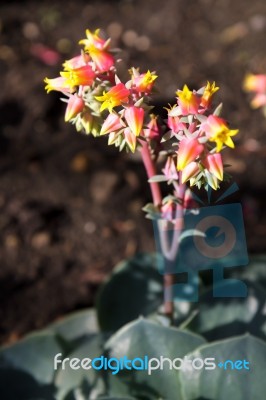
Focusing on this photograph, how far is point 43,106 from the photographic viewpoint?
7.79 feet

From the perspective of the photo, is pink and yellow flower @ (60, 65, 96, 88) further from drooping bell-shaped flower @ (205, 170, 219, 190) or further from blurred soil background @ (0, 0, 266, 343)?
blurred soil background @ (0, 0, 266, 343)

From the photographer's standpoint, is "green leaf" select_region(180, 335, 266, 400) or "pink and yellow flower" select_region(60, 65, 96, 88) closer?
"pink and yellow flower" select_region(60, 65, 96, 88)

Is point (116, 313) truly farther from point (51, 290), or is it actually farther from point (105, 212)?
point (105, 212)

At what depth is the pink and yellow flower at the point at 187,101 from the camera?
0.88 meters

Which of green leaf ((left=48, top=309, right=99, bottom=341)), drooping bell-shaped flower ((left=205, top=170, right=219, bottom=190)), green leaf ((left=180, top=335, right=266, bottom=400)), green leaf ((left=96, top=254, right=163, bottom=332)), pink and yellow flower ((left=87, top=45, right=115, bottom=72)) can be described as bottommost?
green leaf ((left=180, top=335, right=266, bottom=400))

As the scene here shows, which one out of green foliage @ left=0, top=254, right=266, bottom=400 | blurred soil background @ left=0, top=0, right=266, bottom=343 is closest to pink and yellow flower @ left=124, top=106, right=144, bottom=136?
green foliage @ left=0, top=254, right=266, bottom=400

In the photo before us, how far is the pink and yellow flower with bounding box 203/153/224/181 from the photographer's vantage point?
34.8 inches

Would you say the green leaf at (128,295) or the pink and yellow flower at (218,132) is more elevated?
the pink and yellow flower at (218,132)

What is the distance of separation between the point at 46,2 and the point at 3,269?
4.47 feet

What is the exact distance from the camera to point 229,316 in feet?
4.40

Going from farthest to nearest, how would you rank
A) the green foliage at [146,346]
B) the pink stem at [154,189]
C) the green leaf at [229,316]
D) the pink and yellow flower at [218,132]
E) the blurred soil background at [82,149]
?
the blurred soil background at [82,149], the green leaf at [229,316], the green foliage at [146,346], the pink stem at [154,189], the pink and yellow flower at [218,132]

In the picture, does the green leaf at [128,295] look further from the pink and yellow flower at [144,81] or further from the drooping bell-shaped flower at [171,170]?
the pink and yellow flower at [144,81]

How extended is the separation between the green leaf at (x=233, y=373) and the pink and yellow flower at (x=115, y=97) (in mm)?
499

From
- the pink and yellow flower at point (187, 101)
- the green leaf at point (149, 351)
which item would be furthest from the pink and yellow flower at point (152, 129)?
the green leaf at point (149, 351)
